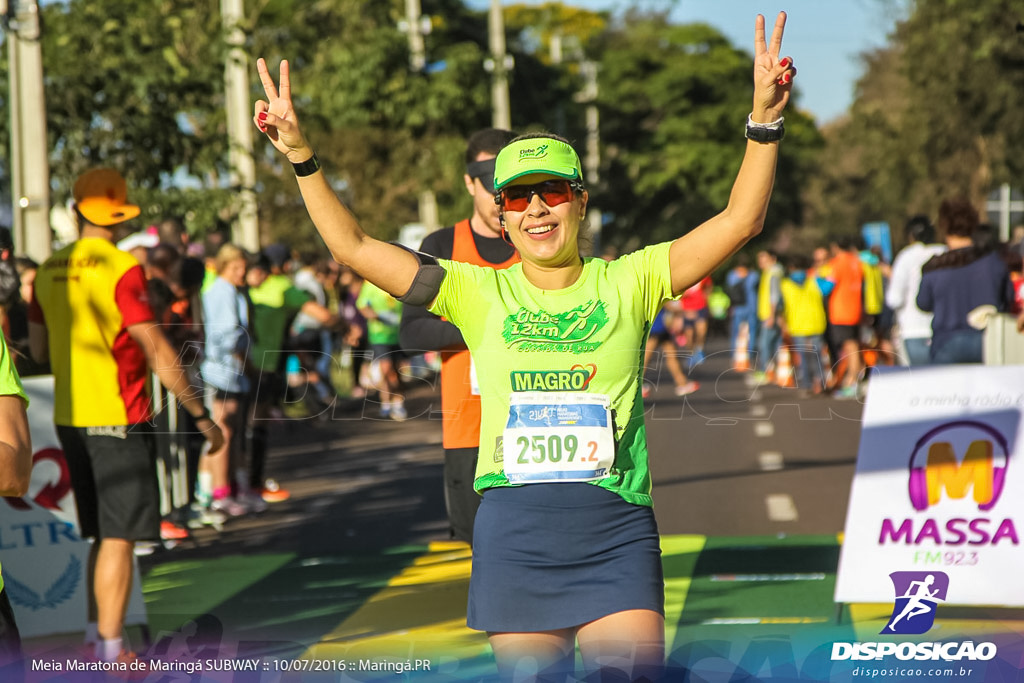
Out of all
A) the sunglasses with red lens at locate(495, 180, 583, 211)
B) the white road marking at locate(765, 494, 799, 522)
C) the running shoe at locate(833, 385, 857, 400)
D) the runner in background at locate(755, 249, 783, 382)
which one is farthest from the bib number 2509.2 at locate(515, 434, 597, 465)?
the runner in background at locate(755, 249, 783, 382)

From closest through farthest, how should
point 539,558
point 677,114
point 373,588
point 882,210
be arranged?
point 539,558
point 373,588
point 677,114
point 882,210

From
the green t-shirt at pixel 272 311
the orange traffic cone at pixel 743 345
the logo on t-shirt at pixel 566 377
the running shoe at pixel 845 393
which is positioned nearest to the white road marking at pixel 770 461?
the green t-shirt at pixel 272 311

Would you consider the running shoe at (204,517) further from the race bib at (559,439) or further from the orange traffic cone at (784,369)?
the orange traffic cone at (784,369)

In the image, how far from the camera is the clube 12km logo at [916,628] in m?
5.09

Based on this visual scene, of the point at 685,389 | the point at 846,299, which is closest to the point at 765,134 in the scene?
the point at 846,299

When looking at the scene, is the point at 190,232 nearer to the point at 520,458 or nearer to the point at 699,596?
the point at 699,596

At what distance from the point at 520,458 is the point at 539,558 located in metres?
0.24

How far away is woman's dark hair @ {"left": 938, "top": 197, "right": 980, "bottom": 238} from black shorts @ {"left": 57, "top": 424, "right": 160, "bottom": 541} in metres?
5.12

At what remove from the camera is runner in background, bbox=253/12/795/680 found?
141 inches

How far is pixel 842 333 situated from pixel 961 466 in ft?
38.6

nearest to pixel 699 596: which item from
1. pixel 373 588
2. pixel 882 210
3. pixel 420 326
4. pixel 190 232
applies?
pixel 373 588

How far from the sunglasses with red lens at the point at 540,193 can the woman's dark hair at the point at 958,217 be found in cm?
576

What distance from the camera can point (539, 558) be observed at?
3604 mm

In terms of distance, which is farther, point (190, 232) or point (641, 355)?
point (190, 232)
